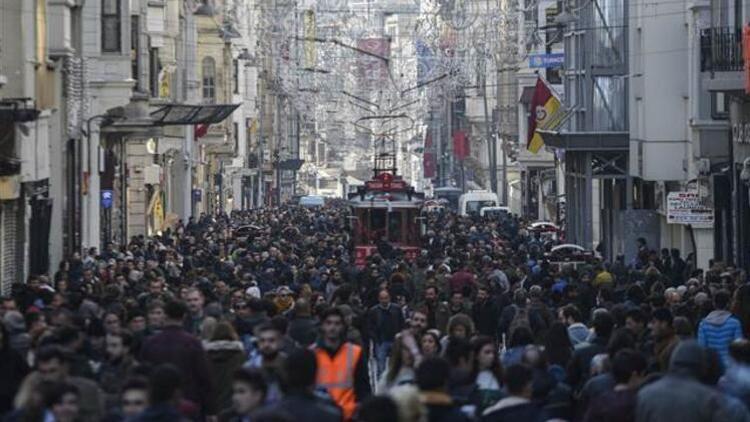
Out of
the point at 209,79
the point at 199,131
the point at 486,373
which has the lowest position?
the point at 486,373

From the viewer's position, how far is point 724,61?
36.2 m

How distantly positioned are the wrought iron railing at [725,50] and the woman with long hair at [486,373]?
21.0m

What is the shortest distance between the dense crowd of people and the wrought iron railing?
6.18 metres

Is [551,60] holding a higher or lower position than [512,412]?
higher

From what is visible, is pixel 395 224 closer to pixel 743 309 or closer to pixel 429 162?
pixel 743 309

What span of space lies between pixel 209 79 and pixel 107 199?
116ft

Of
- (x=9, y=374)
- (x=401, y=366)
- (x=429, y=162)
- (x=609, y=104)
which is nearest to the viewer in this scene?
(x=9, y=374)

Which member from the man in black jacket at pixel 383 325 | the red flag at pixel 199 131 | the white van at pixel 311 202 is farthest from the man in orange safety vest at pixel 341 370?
the white van at pixel 311 202

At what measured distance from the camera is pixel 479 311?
25.5 metres

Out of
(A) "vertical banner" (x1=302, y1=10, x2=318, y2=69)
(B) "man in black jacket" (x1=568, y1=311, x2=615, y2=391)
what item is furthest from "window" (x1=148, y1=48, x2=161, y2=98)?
(A) "vertical banner" (x1=302, y1=10, x2=318, y2=69)

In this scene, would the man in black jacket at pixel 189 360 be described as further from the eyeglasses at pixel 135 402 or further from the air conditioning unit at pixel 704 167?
the air conditioning unit at pixel 704 167

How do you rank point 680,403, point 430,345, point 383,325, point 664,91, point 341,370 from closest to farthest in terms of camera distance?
point 680,403
point 341,370
point 430,345
point 383,325
point 664,91

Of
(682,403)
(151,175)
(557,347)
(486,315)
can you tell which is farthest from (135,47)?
(682,403)

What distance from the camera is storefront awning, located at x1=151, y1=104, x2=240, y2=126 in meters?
51.0
